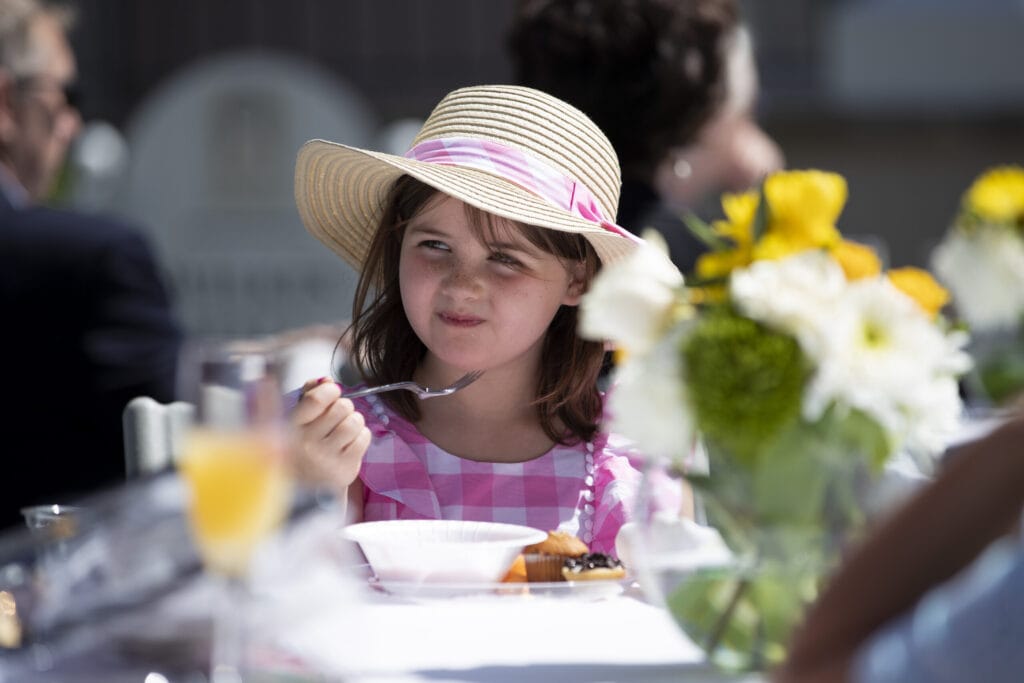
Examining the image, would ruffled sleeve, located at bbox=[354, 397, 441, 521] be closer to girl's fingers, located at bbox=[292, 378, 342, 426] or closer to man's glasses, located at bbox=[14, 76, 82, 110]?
girl's fingers, located at bbox=[292, 378, 342, 426]

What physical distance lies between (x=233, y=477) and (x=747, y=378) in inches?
16.2

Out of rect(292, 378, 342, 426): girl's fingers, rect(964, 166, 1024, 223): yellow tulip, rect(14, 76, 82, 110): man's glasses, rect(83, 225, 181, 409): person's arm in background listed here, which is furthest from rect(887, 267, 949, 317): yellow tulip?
rect(14, 76, 82, 110): man's glasses

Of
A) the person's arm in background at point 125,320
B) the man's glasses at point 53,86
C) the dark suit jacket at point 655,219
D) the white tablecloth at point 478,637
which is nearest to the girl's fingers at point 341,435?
the white tablecloth at point 478,637

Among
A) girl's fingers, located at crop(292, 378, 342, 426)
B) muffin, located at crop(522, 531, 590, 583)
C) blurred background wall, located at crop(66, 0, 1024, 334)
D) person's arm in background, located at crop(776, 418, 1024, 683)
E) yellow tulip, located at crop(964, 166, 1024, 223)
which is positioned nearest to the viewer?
person's arm in background, located at crop(776, 418, 1024, 683)

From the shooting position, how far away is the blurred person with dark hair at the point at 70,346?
323 centimetres

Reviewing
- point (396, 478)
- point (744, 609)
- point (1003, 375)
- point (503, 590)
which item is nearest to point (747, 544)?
point (744, 609)

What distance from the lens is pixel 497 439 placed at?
243cm

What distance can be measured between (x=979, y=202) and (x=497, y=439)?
1004 millimetres

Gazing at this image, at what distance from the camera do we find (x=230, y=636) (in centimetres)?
116

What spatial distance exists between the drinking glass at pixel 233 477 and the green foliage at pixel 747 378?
13.5 inches

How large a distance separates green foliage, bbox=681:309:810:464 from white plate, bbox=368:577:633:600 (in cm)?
55

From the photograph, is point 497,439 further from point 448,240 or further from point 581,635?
point 581,635

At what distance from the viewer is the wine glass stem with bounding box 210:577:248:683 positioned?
3.79 feet

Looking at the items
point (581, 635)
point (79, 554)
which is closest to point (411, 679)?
point (581, 635)
